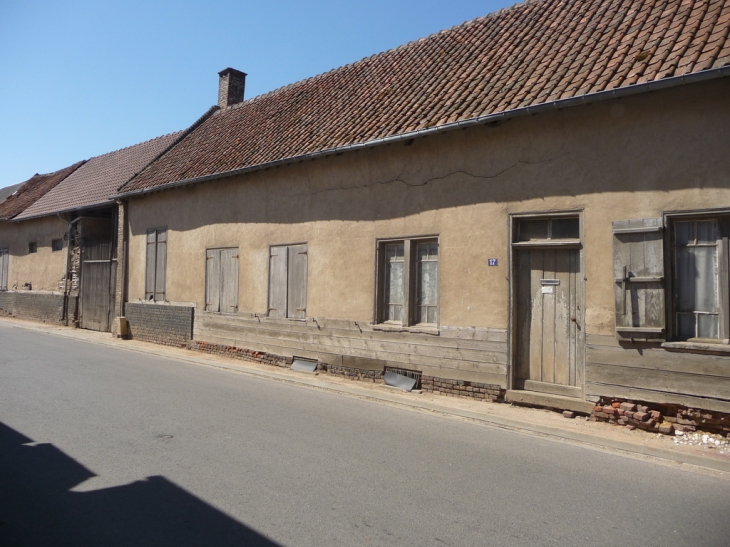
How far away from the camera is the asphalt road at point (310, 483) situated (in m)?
3.87

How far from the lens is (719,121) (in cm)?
654

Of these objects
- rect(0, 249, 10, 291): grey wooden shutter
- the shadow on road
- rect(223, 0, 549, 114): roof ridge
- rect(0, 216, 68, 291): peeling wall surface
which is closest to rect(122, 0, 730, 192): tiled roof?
rect(223, 0, 549, 114): roof ridge

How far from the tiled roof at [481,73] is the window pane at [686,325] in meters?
2.78

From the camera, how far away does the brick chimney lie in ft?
63.4

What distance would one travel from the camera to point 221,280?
13531mm

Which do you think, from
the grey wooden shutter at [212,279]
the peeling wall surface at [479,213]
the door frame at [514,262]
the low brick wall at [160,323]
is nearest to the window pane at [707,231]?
the peeling wall surface at [479,213]

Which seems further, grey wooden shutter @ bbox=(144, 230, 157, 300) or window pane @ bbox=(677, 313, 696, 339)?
grey wooden shutter @ bbox=(144, 230, 157, 300)

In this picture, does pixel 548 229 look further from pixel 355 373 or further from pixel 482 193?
pixel 355 373

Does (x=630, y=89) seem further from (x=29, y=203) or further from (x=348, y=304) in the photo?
(x=29, y=203)

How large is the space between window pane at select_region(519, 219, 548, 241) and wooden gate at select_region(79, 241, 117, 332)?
14022 millimetres

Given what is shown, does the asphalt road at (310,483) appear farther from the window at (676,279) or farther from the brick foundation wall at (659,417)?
the window at (676,279)

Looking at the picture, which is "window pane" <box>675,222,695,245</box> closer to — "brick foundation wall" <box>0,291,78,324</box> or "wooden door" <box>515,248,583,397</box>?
"wooden door" <box>515,248,583,397</box>

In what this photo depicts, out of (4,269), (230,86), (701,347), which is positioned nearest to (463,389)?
(701,347)

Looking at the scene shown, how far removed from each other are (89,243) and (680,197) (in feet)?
60.3
